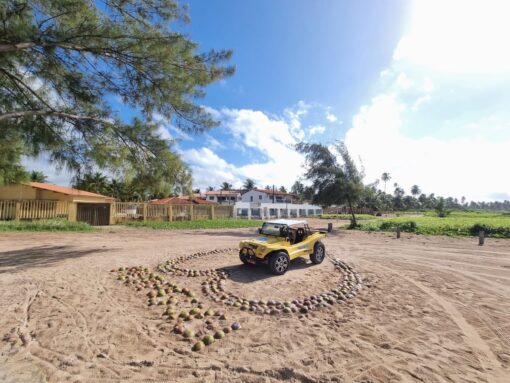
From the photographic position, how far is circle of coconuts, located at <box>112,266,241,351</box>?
346 centimetres

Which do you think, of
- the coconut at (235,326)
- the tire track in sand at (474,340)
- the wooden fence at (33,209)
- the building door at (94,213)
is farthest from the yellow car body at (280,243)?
the wooden fence at (33,209)

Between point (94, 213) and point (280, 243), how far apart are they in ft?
61.4

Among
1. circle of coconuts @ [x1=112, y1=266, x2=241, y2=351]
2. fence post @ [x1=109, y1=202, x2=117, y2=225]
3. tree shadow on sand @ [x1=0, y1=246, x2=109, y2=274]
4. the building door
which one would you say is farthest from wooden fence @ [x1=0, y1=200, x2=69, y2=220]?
circle of coconuts @ [x1=112, y1=266, x2=241, y2=351]

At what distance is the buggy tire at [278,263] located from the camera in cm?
620

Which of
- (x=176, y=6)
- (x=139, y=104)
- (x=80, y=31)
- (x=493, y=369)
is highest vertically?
(x=176, y=6)

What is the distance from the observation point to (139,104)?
734 cm

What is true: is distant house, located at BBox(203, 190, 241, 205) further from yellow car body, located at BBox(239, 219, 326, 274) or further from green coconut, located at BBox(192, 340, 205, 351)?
green coconut, located at BBox(192, 340, 205, 351)

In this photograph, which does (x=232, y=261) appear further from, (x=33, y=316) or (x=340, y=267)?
(x=33, y=316)

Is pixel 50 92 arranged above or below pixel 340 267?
above

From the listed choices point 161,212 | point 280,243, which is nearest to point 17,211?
point 161,212

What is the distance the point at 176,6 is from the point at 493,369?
29.4 ft

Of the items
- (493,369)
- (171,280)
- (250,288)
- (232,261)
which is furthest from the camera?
(232,261)

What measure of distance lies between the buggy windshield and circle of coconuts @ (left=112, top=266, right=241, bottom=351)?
2.88m

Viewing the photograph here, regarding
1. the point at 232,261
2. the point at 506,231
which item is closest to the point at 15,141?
the point at 232,261
